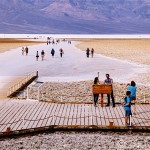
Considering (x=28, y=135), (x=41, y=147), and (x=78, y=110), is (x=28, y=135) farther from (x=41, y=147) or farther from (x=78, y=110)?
(x=78, y=110)

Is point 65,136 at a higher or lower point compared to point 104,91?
lower

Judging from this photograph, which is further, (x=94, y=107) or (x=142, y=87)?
(x=142, y=87)

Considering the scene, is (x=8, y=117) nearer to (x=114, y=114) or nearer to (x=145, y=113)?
(x=114, y=114)

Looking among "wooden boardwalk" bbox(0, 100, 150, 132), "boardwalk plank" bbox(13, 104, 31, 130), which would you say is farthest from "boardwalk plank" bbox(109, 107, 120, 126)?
"boardwalk plank" bbox(13, 104, 31, 130)

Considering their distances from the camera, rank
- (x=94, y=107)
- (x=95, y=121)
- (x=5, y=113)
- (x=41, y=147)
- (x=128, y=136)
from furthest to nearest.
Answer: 1. (x=94, y=107)
2. (x=5, y=113)
3. (x=95, y=121)
4. (x=128, y=136)
5. (x=41, y=147)

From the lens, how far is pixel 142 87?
3244cm

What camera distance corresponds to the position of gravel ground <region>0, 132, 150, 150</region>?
1630cm

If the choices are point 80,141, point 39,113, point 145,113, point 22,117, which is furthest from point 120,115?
point 22,117

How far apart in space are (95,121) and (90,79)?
1806 cm

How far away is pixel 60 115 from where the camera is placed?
65.7ft

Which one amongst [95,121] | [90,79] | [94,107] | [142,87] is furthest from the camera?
[90,79]

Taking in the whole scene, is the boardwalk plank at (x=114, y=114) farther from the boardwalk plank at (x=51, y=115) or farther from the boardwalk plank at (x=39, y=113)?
the boardwalk plank at (x=39, y=113)

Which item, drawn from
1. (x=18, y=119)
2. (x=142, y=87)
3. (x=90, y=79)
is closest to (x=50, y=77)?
(x=90, y=79)

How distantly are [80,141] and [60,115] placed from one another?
10.8 feet
